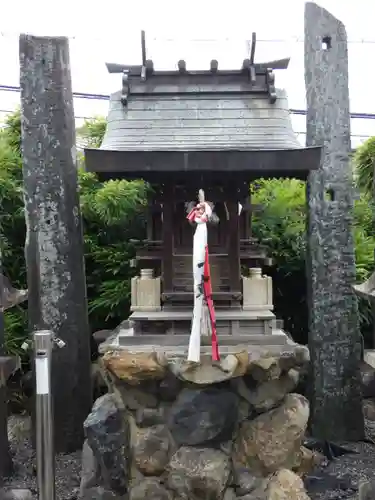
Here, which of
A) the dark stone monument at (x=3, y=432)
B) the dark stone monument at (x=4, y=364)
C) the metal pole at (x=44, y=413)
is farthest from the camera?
the dark stone monument at (x=3, y=432)

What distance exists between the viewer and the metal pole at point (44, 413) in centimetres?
A: 347

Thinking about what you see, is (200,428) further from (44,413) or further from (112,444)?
(44,413)

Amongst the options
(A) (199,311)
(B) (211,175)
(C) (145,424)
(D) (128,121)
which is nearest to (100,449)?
(C) (145,424)

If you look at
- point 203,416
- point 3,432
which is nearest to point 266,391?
point 203,416

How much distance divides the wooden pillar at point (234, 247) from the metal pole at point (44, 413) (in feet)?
5.17

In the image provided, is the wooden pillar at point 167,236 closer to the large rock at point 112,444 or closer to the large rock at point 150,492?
the large rock at point 112,444

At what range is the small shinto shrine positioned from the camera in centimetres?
429

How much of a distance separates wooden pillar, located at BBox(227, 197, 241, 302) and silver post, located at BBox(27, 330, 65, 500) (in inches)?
62.0

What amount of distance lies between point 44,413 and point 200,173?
198 cm

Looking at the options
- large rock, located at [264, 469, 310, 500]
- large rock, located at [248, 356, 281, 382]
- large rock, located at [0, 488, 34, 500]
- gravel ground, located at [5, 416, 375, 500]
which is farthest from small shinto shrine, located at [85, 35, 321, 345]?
large rock, located at [0, 488, 34, 500]

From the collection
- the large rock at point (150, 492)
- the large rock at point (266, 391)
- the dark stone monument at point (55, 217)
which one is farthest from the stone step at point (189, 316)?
the dark stone monument at point (55, 217)

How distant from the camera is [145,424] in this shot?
14.1ft

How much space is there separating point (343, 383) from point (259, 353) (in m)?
2.27

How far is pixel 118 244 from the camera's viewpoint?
289 inches
